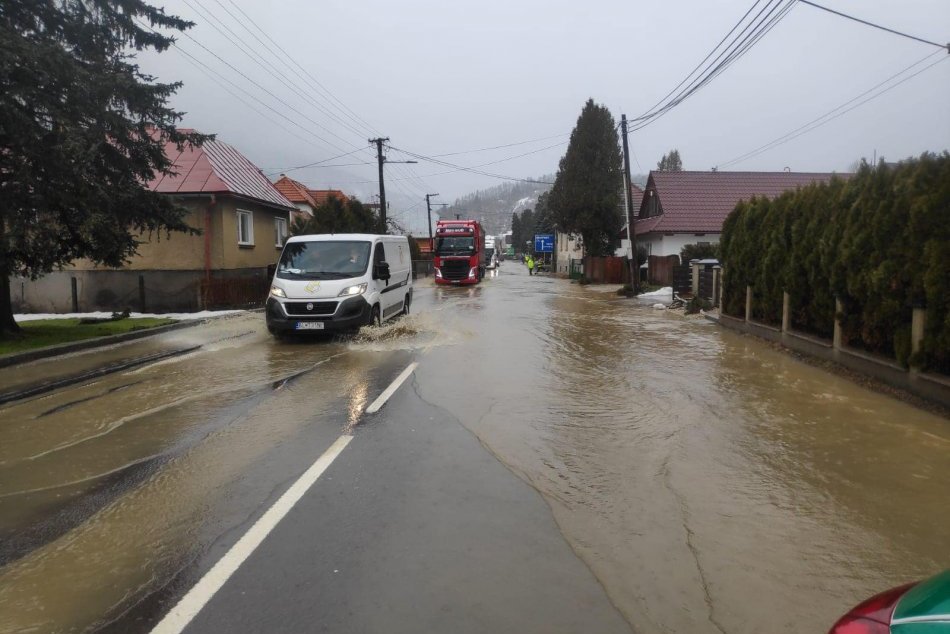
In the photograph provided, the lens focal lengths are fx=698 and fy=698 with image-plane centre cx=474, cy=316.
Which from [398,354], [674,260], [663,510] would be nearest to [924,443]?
[663,510]

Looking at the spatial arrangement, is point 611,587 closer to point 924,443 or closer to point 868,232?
point 924,443

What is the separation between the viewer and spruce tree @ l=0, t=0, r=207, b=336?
36.1ft

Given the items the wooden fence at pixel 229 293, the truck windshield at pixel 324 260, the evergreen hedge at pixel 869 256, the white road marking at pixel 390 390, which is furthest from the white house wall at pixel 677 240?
the white road marking at pixel 390 390

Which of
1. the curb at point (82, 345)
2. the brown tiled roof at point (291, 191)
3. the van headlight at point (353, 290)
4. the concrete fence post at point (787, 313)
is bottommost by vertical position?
the curb at point (82, 345)

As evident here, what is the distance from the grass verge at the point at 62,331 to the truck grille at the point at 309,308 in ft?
12.9

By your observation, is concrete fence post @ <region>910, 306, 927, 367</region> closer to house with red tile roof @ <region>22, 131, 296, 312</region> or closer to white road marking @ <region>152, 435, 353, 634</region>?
white road marking @ <region>152, 435, 353, 634</region>

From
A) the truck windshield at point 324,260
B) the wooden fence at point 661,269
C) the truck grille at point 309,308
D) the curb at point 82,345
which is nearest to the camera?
the curb at point 82,345

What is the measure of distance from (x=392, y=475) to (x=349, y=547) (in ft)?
4.20

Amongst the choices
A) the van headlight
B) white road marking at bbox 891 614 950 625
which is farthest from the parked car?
the van headlight

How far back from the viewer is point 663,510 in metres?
4.64

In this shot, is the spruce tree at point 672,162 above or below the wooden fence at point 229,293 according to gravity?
above

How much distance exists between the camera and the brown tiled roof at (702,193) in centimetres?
3500

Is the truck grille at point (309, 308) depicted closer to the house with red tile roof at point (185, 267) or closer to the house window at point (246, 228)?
the house with red tile roof at point (185, 267)

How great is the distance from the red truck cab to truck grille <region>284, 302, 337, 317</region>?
25250 mm
